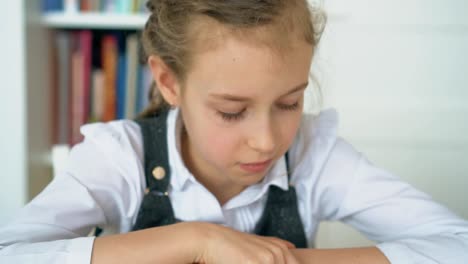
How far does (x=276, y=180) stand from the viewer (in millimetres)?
901

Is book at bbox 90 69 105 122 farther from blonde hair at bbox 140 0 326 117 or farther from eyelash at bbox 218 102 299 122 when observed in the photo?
eyelash at bbox 218 102 299 122

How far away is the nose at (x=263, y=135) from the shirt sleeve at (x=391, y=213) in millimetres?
233

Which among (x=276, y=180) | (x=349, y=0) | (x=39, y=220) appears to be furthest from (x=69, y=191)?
(x=349, y=0)

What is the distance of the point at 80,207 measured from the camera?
0.78m

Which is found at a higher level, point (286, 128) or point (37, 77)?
point (286, 128)

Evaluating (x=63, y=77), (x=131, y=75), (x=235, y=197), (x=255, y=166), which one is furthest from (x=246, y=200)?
(x=63, y=77)

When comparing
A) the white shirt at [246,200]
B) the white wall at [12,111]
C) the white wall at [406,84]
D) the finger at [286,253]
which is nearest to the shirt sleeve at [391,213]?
the white shirt at [246,200]

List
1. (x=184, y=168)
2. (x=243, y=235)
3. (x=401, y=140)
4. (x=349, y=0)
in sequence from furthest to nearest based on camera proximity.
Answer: (x=401, y=140)
(x=349, y=0)
(x=184, y=168)
(x=243, y=235)

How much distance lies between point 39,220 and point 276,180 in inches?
15.1

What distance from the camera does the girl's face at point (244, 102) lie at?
700 millimetres

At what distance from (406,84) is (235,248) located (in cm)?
103

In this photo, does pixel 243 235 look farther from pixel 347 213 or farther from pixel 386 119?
pixel 386 119

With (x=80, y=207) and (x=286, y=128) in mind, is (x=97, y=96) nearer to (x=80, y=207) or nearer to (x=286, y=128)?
(x=80, y=207)

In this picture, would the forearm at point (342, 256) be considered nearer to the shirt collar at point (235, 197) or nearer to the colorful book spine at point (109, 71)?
the shirt collar at point (235, 197)
